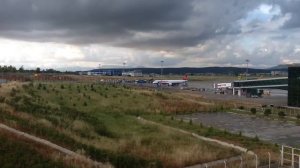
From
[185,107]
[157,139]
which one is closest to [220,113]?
[185,107]

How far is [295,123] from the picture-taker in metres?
48.7

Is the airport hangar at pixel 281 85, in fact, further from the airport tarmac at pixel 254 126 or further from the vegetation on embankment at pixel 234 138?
the vegetation on embankment at pixel 234 138

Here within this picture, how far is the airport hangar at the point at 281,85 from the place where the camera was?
226 feet

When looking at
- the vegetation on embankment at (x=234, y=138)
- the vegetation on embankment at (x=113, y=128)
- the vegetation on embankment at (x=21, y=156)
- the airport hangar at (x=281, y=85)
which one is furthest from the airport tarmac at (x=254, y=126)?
the vegetation on embankment at (x=21, y=156)

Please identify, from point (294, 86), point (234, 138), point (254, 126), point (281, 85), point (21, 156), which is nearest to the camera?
point (21, 156)

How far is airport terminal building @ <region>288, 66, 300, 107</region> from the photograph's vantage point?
68312mm

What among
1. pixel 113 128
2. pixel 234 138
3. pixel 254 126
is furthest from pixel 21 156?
pixel 254 126

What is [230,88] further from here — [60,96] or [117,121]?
[117,121]

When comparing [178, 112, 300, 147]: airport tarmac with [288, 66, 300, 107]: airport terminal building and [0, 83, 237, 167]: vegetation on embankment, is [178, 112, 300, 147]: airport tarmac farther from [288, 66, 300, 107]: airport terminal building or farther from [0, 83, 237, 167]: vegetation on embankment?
[288, 66, 300, 107]: airport terminal building

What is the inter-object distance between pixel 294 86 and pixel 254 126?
2617 centimetres

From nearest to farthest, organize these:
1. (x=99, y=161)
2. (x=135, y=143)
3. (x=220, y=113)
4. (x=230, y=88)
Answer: (x=99, y=161)
(x=135, y=143)
(x=220, y=113)
(x=230, y=88)

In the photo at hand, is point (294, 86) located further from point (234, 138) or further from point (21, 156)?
point (21, 156)

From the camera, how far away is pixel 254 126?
46281 millimetres

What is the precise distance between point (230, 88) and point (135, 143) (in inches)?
3346
